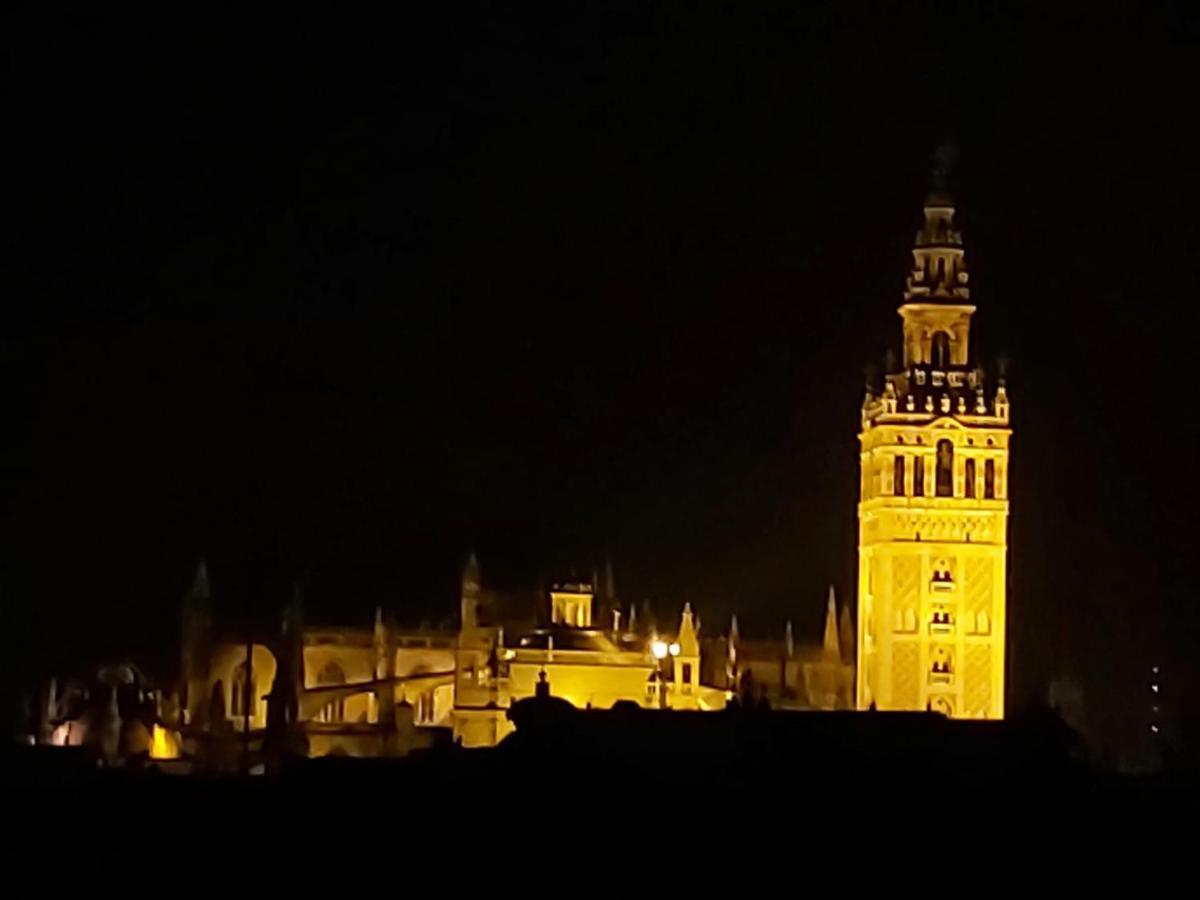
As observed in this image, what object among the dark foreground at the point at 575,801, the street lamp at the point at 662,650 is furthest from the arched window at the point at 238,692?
the dark foreground at the point at 575,801

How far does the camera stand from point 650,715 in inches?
1188

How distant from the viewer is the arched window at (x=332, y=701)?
229 ft

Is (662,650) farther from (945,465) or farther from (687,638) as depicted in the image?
(945,465)

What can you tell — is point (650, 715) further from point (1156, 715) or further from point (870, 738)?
point (1156, 715)

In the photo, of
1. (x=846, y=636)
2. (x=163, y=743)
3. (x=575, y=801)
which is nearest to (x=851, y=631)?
(x=846, y=636)

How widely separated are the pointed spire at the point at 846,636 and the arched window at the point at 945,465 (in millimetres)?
3023

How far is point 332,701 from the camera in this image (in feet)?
229

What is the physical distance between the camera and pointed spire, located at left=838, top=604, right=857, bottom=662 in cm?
7288

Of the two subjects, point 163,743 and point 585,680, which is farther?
point 585,680

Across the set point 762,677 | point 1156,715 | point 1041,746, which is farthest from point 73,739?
point 1041,746

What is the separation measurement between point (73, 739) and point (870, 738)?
38.3 meters

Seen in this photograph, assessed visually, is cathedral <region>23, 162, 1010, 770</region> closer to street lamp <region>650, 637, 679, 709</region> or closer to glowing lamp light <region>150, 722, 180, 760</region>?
street lamp <region>650, 637, 679, 709</region>

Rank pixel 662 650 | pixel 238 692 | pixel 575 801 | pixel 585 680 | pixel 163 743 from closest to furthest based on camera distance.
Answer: pixel 575 801 < pixel 163 743 < pixel 585 680 < pixel 662 650 < pixel 238 692

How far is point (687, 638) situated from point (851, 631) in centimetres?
553
